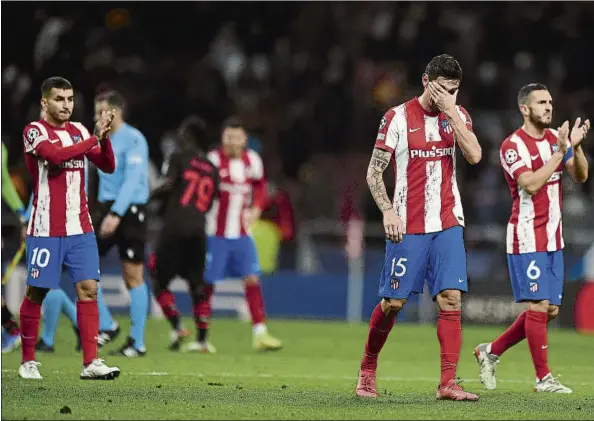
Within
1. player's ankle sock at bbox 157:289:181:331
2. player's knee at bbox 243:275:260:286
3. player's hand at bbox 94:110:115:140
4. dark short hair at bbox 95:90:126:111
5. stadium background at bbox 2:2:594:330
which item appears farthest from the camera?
stadium background at bbox 2:2:594:330

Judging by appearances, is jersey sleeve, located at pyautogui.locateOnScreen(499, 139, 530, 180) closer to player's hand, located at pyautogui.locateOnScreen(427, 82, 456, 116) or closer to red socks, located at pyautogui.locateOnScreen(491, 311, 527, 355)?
red socks, located at pyautogui.locateOnScreen(491, 311, 527, 355)

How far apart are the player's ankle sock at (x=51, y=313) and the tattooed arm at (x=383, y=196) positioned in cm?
495

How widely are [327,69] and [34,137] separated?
1215cm

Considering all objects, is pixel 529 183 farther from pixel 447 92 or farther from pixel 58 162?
pixel 58 162

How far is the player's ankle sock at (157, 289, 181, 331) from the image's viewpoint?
512 inches

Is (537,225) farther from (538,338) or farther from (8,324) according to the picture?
(8,324)

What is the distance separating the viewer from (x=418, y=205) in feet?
26.6

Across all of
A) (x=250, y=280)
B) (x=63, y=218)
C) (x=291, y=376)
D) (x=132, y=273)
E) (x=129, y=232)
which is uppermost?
(x=63, y=218)

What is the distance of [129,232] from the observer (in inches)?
469

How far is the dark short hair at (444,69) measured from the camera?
786 centimetres

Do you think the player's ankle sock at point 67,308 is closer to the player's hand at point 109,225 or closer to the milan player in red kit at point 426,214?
the player's hand at point 109,225

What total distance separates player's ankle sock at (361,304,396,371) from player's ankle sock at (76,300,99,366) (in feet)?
6.69

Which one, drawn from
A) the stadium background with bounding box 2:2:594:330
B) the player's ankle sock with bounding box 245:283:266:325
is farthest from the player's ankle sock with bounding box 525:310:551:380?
the stadium background with bounding box 2:2:594:330

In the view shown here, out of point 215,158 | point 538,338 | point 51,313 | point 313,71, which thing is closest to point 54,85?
point 51,313
